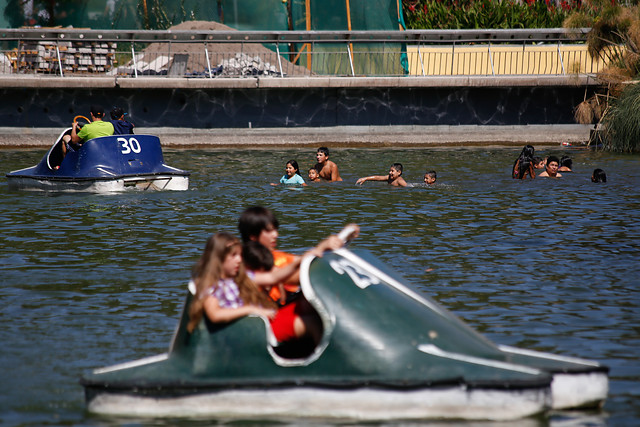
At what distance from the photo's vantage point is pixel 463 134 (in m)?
28.3

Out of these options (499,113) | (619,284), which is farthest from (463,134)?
(619,284)

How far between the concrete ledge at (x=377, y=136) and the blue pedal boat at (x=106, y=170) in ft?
31.6

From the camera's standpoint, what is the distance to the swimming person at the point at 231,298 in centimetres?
616

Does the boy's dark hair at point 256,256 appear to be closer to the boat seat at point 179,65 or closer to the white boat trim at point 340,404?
the white boat trim at point 340,404

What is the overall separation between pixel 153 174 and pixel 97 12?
1800 cm

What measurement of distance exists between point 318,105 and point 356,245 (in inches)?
629

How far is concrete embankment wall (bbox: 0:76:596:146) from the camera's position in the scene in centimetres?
2708

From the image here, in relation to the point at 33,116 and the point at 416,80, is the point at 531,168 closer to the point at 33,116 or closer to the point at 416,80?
the point at 416,80

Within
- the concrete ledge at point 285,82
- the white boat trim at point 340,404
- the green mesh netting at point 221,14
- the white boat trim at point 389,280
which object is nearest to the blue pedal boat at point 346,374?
the white boat trim at point 340,404

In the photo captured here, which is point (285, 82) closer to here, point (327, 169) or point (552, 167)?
point (327, 169)

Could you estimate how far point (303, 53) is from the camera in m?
29.5

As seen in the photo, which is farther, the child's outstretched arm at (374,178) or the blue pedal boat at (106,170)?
the child's outstretched arm at (374,178)

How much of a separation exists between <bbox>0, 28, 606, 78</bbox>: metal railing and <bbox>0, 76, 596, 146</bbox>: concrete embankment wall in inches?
26.0

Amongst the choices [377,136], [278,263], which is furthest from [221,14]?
[278,263]
